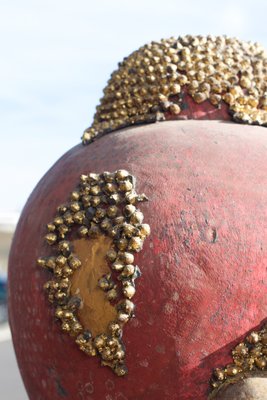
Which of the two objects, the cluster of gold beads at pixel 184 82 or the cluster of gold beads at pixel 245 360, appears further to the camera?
the cluster of gold beads at pixel 184 82

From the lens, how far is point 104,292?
2.21 meters

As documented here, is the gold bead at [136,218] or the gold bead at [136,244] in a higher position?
the gold bead at [136,218]

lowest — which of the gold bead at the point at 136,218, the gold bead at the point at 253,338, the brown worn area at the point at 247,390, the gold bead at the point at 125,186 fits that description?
the brown worn area at the point at 247,390

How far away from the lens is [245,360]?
83.8 inches

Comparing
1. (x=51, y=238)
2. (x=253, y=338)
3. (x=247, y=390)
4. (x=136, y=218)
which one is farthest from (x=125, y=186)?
(x=247, y=390)

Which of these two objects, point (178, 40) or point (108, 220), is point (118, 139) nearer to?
point (108, 220)

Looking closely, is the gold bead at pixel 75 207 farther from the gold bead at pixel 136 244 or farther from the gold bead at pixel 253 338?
the gold bead at pixel 253 338

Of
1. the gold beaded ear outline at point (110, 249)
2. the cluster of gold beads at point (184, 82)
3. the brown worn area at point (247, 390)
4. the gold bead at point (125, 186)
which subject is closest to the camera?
the brown worn area at point (247, 390)

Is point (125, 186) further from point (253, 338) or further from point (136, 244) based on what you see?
point (253, 338)

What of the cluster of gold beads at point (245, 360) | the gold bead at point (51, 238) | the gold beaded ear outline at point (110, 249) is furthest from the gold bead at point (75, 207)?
the cluster of gold beads at point (245, 360)

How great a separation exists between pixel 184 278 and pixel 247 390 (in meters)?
0.36

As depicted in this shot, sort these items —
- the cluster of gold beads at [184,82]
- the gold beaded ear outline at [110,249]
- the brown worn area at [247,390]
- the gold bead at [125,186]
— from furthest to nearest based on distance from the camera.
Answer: the cluster of gold beads at [184,82] < the gold bead at [125,186] < the gold beaded ear outline at [110,249] < the brown worn area at [247,390]

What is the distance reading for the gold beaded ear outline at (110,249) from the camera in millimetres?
2178

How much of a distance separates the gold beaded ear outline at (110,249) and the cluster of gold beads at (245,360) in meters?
0.29
